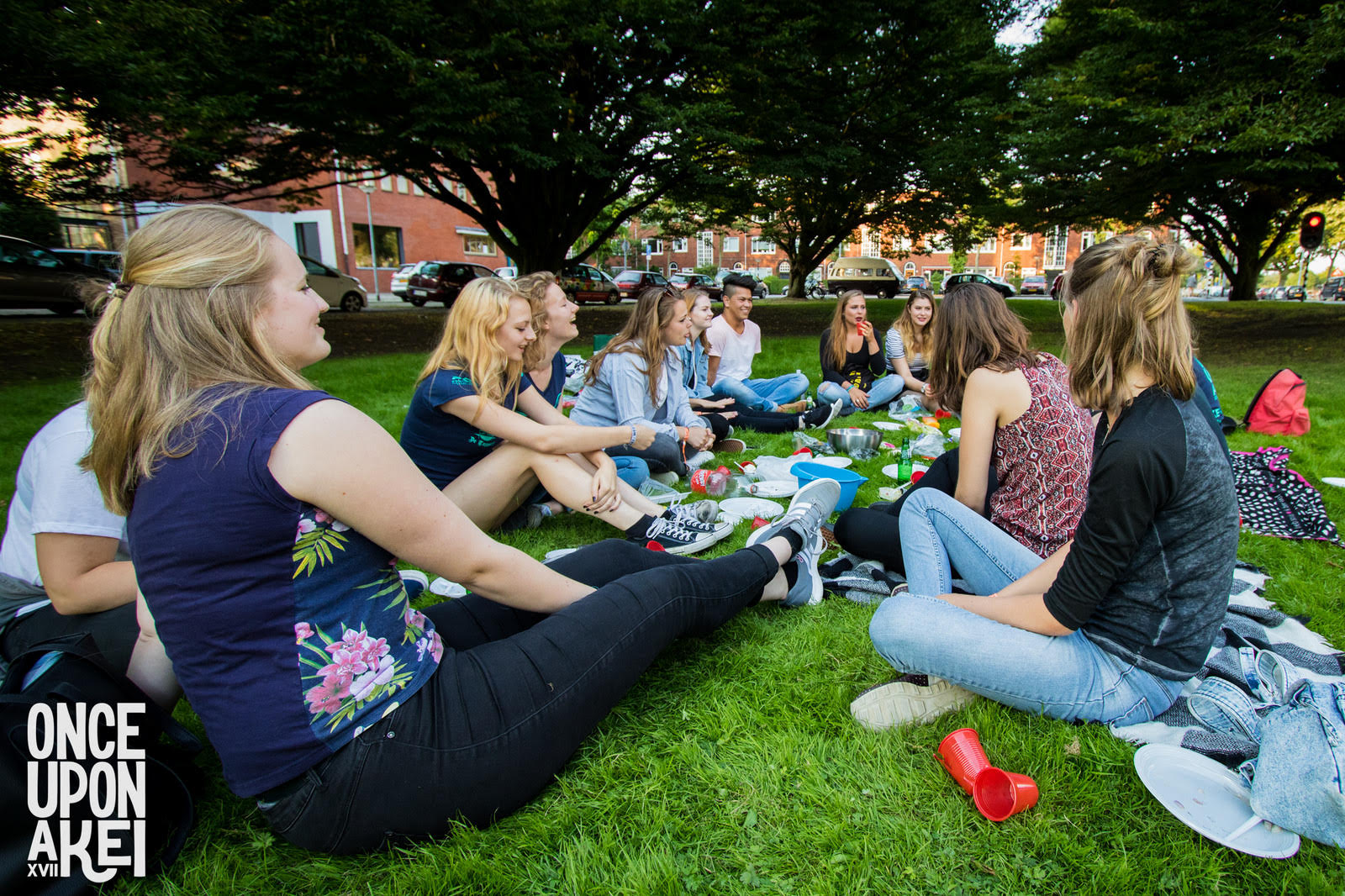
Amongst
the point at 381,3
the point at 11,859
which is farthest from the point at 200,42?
the point at 11,859

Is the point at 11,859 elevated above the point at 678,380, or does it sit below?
below

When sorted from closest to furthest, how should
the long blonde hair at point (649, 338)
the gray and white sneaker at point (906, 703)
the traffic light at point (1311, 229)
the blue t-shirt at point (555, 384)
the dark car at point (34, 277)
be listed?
1. the gray and white sneaker at point (906, 703)
2. the blue t-shirt at point (555, 384)
3. the long blonde hair at point (649, 338)
4. the dark car at point (34, 277)
5. the traffic light at point (1311, 229)

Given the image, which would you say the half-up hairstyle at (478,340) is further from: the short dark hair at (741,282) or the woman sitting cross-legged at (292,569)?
the short dark hair at (741,282)

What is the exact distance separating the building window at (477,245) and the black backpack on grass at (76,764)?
40170mm

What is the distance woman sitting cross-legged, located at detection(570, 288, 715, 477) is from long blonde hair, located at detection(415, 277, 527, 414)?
1337 mm

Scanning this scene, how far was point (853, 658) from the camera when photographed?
2.44 m

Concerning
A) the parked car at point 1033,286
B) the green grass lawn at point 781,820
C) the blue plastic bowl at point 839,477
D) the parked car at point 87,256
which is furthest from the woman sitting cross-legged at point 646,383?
the parked car at point 1033,286

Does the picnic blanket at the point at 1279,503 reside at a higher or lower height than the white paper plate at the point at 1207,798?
higher

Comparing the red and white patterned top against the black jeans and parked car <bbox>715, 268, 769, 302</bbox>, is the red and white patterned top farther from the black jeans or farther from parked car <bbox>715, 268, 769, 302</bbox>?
parked car <bbox>715, 268, 769, 302</bbox>

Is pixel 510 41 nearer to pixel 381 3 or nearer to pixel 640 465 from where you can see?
pixel 381 3

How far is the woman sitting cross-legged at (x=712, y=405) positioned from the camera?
5891mm

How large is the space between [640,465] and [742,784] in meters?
2.67

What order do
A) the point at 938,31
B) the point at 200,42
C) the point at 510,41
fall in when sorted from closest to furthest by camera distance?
1. the point at 200,42
2. the point at 510,41
3. the point at 938,31

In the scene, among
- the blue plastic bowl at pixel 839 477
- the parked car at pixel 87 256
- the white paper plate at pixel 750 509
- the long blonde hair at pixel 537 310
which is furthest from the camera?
the parked car at pixel 87 256
